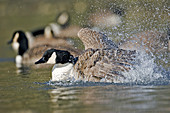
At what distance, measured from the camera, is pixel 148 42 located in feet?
29.1

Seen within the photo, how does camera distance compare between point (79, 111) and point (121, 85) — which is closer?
point (79, 111)

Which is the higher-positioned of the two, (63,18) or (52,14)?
(52,14)

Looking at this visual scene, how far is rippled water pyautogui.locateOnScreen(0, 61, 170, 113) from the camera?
16.2 feet

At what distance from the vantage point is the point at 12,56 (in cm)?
1689

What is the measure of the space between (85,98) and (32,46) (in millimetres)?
10611

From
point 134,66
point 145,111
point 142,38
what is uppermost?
point 142,38

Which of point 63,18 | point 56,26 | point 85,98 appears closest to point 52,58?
point 85,98

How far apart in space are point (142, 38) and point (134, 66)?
6.37 ft

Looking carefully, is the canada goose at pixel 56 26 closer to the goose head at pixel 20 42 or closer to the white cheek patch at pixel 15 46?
the goose head at pixel 20 42

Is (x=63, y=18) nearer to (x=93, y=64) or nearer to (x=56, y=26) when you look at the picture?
(x=56, y=26)

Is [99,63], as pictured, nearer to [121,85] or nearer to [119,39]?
[121,85]

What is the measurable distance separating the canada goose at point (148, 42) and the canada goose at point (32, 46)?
3.42 m

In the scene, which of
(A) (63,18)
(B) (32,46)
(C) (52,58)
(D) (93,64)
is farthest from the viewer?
(A) (63,18)

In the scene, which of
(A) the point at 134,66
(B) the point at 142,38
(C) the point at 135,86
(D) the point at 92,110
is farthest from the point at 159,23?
(D) the point at 92,110
